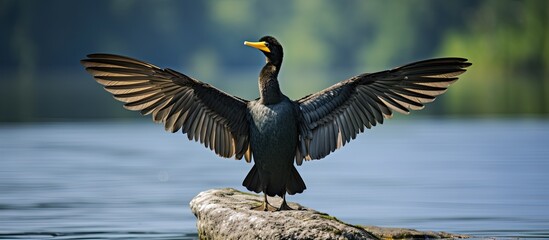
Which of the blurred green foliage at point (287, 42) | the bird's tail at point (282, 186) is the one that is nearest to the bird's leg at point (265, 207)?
the bird's tail at point (282, 186)

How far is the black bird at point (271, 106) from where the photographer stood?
43.6ft

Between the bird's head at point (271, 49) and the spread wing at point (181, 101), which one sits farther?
the spread wing at point (181, 101)

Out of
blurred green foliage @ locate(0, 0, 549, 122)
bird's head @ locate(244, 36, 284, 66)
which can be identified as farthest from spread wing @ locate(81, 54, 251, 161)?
blurred green foliage @ locate(0, 0, 549, 122)

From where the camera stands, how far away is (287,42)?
579 feet

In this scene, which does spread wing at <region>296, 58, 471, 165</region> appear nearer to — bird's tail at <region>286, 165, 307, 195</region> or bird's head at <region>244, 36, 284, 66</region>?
bird's tail at <region>286, 165, 307, 195</region>

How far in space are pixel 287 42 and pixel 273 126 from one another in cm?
16350

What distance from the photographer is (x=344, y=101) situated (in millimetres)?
13836

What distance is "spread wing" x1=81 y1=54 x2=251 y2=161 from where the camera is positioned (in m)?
13.5

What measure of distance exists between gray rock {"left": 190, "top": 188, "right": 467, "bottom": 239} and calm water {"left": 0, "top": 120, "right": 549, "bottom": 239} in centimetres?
186

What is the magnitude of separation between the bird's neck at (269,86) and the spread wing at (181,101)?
18.7 inches

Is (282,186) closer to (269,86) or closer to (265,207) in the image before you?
(265,207)

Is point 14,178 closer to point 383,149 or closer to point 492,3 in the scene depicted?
point 383,149

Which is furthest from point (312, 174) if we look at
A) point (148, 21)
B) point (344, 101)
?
point (148, 21)

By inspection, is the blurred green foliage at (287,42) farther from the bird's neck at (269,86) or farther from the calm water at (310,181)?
the bird's neck at (269,86)
